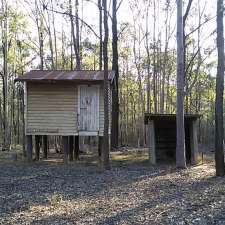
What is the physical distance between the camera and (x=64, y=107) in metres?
19.3

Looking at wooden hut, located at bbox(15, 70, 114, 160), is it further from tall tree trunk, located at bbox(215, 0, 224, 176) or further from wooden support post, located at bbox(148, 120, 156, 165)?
tall tree trunk, located at bbox(215, 0, 224, 176)

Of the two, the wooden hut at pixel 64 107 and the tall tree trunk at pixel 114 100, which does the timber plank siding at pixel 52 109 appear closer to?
the wooden hut at pixel 64 107

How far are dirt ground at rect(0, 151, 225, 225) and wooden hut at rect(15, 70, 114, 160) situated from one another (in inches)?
82.7

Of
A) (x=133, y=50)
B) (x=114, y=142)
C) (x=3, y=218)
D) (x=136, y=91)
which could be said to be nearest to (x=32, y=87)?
(x=114, y=142)

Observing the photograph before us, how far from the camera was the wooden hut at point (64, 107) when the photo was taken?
1919 centimetres

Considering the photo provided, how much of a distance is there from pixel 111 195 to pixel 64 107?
8.63 m

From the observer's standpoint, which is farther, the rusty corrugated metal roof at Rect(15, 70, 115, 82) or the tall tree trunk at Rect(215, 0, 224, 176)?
the rusty corrugated metal roof at Rect(15, 70, 115, 82)

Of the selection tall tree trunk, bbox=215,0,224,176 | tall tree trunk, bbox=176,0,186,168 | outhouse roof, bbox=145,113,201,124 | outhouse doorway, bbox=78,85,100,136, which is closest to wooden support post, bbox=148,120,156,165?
outhouse roof, bbox=145,113,201,124

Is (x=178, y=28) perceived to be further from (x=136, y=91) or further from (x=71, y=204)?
(x=136, y=91)

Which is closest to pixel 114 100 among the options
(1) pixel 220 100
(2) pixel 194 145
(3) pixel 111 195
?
(2) pixel 194 145

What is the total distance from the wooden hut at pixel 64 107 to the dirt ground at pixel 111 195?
6.89ft

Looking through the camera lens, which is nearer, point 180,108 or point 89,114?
point 180,108

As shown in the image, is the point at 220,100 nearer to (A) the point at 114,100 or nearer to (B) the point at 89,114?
(B) the point at 89,114

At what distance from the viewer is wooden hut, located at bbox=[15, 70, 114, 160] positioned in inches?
755
